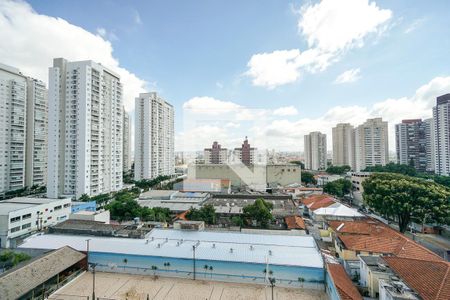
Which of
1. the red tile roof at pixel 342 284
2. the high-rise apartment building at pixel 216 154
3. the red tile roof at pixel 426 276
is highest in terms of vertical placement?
the high-rise apartment building at pixel 216 154

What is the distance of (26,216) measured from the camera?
52.3ft

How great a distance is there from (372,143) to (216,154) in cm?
3404

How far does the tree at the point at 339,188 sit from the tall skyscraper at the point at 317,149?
1233 inches

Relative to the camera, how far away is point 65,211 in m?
19.5

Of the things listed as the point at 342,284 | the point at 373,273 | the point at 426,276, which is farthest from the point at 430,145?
the point at 342,284

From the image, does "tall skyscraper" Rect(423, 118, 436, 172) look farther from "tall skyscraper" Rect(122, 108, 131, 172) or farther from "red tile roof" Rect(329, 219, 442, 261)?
"tall skyscraper" Rect(122, 108, 131, 172)

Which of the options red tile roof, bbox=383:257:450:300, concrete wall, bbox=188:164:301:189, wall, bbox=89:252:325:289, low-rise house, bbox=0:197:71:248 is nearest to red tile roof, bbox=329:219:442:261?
red tile roof, bbox=383:257:450:300

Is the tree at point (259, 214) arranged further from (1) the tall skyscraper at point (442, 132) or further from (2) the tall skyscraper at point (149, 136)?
(1) the tall skyscraper at point (442, 132)

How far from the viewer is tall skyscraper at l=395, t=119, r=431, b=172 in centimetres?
4442

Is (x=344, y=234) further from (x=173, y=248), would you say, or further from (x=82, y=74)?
(x=82, y=74)

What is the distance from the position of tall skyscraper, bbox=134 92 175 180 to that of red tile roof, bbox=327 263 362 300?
34796 millimetres

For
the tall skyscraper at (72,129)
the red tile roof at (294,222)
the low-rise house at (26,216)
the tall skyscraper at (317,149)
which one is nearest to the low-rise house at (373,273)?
the red tile roof at (294,222)

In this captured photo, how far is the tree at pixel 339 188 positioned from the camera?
91.2 feet

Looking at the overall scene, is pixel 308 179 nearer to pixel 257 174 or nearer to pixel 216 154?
pixel 257 174
